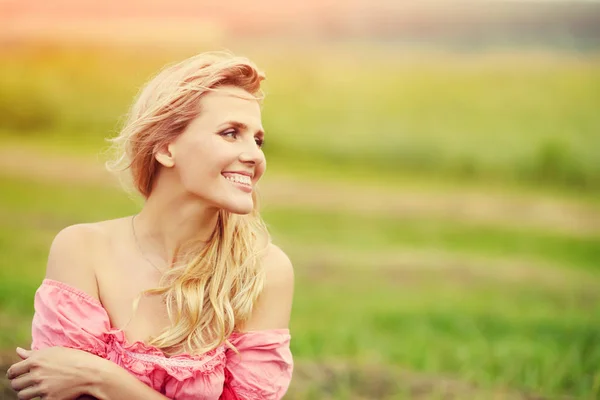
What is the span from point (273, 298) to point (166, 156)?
426 millimetres

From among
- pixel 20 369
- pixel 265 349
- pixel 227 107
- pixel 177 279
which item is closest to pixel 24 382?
pixel 20 369

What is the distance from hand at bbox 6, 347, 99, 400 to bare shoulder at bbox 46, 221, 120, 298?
164 millimetres

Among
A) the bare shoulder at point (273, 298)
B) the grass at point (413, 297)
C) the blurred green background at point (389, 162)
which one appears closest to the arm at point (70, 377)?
the bare shoulder at point (273, 298)

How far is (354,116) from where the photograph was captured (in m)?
6.16

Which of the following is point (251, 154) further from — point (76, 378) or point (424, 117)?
point (424, 117)

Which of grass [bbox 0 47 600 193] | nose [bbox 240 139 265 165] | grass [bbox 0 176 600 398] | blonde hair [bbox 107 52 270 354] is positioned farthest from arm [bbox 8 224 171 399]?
grass [bbox 0 47 600 193]

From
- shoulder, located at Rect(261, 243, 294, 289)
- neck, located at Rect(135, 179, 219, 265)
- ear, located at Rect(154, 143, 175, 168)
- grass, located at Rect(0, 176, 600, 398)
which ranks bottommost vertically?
grass, located at Rect(0, 176, 600, 398)

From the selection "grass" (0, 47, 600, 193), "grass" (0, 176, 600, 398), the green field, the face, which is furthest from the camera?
"grass" (0, 47, 600, 193)

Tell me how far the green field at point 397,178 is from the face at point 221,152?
273 cm

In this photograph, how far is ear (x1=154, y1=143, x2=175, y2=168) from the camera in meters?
2.08

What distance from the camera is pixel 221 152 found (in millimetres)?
2025

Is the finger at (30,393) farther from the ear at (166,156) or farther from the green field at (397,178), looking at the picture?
the green field at (397,178)

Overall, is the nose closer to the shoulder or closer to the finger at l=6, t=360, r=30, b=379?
the shoulder

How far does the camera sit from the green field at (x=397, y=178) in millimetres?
5211
